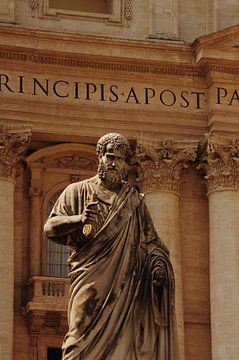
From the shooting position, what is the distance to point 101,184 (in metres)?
11.2

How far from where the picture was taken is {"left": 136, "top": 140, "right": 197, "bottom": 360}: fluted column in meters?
32.2

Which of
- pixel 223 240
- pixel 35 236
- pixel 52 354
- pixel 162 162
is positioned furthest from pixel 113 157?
pixel 162 162

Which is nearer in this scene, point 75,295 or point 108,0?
point 75,295

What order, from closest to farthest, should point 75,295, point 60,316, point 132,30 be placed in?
1. point 75,295
2. point 60,316
3. point 132,30

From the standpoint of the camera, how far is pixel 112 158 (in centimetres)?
1127

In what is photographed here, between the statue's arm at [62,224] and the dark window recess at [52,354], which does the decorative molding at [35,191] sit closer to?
the dark window recess at [52,354]

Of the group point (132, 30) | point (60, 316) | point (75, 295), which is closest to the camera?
point (75, 295)

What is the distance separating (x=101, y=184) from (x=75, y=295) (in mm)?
945

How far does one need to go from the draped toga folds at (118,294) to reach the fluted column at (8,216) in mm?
19650

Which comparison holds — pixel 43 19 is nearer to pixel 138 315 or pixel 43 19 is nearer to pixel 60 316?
pixel 60 316

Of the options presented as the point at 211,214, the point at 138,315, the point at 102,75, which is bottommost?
the point at 138,315

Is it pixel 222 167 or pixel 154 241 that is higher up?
pixel 222 167

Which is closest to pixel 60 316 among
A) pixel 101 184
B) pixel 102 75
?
pixel 102 75

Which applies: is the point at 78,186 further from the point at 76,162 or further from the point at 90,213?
the point at 76,162
